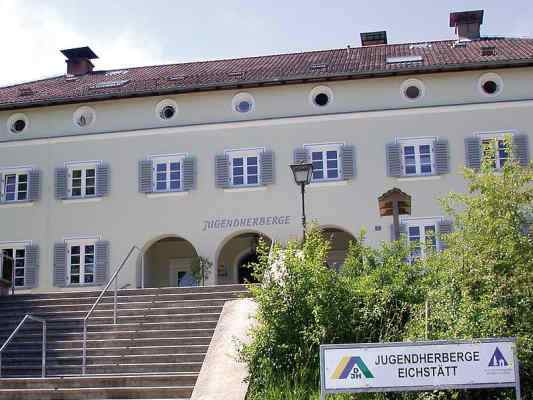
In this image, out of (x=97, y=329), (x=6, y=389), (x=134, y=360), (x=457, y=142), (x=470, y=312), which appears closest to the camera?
(x=470, y=312)

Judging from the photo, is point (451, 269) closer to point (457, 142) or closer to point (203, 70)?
point (457, 142)

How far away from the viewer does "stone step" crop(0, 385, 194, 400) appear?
12.4 m

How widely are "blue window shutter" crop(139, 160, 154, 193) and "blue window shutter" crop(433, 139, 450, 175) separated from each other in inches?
335

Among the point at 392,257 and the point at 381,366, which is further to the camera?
the point at 392,257

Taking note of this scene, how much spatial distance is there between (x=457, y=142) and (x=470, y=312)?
1474 cm

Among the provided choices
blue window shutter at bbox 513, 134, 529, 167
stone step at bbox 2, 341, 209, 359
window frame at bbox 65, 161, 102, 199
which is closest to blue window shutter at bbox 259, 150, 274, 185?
window frame at bbox 65, 161, 102, 199

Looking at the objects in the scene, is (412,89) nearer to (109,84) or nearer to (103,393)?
(109,84)

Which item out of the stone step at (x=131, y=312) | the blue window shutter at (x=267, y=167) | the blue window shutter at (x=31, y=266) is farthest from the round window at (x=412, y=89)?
the blue window shutter at (x=31, y=266)

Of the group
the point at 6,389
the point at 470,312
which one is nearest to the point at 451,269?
the point at 470,312

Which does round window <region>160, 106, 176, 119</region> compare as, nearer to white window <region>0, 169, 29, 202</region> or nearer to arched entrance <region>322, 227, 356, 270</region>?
white window <region>0, 169, 29, 202</region>

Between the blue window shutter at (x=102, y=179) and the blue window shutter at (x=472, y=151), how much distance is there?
10783mm

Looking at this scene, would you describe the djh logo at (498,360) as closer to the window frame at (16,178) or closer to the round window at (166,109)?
the round window at (166,109)

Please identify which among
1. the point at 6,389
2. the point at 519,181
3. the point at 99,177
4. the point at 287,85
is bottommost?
the point at 6,389

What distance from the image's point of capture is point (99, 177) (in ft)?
87.0
